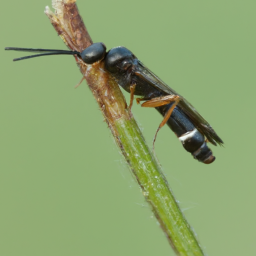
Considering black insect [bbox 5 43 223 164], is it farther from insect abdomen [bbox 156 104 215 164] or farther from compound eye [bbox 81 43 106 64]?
compound eye [bbox 81 43 106 64]

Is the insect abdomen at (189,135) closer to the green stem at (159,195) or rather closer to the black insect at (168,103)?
the black insect at (168,103)

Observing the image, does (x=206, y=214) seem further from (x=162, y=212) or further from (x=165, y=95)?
(x=162, y=212)

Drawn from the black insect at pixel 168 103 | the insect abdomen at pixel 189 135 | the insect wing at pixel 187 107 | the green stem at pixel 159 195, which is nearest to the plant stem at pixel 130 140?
the green stem at pixel 159 195

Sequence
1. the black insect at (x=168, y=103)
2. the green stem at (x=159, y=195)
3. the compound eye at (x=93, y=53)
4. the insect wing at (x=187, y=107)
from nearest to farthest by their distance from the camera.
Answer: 1. the green stem at (x=159, y=195)
2. the compound eye at (x=93, y=53)
3. the black insect at (x=168, y=103)
4. the insect wing at (x=187, y=107)

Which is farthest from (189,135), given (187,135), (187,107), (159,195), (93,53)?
(159,195)

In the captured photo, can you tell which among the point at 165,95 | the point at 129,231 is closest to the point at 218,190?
the point at 129,231

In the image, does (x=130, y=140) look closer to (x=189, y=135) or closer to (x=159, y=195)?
(x=159, y=195)
